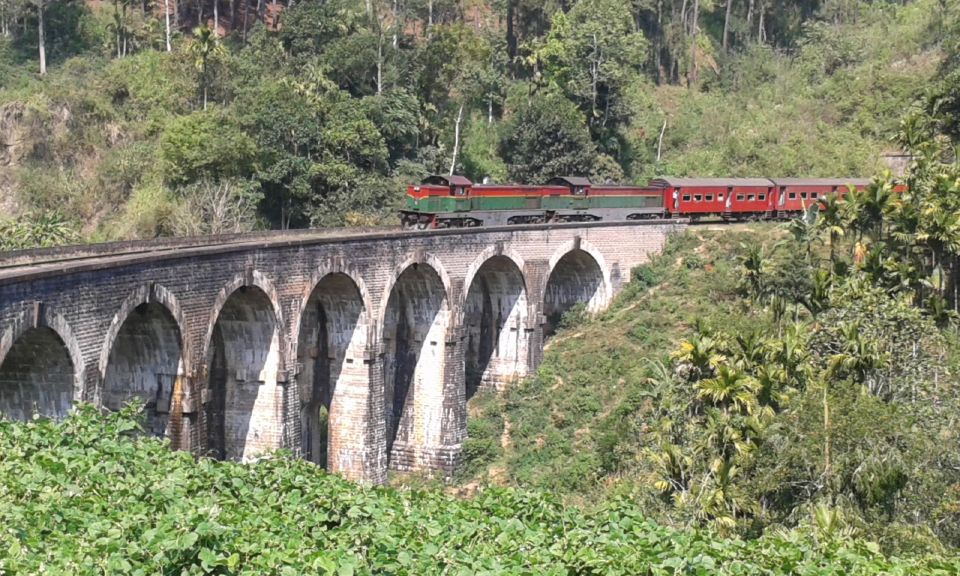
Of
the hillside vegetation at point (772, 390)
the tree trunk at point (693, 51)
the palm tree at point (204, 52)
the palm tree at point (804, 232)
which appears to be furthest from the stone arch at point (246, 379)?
the tree trunk at point (693, 51)

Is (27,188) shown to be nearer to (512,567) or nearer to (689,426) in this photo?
(689,426)

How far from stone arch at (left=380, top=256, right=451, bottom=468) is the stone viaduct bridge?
5 centimetres

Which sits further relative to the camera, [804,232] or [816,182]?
[816,182]

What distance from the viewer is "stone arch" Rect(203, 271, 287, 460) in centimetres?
3603

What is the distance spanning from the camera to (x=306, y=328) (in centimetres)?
4109

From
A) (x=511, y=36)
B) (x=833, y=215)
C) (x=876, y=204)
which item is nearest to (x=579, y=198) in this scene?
(x=833, y=215)

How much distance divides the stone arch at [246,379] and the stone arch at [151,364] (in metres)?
4.14

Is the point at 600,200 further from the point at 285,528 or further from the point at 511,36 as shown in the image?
the point at 285,528

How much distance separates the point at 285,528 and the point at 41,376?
34.2ft

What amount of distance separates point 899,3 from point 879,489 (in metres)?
76.1

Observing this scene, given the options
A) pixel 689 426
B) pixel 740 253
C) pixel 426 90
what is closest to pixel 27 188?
pixel 426 90

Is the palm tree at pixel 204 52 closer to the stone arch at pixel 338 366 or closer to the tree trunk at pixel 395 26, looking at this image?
the tree trunk at pixel 395 26

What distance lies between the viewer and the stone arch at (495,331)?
5134cm

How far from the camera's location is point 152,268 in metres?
30.0
